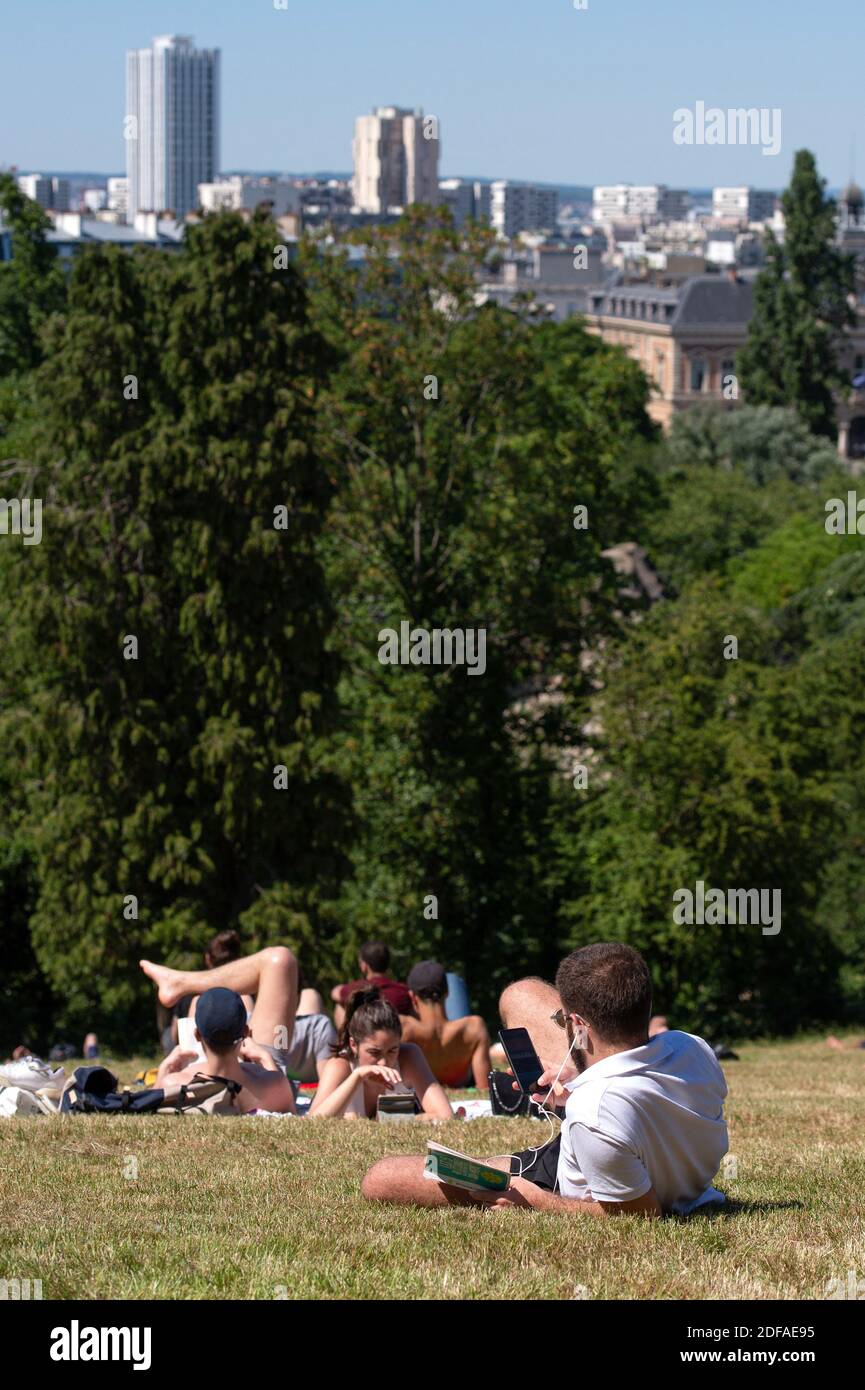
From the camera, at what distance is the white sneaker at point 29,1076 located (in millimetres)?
10695

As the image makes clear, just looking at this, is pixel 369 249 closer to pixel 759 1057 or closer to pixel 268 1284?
pixel 759 1057

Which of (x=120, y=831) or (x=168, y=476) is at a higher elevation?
(x=168, y=476)

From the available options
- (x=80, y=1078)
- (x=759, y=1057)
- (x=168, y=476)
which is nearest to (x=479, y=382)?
(x=168, y=476)

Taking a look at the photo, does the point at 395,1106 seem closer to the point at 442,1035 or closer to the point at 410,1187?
the point at 442,1035

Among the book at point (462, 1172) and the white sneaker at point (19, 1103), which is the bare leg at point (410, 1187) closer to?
the book at point (462, 1172)

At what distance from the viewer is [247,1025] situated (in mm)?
9711

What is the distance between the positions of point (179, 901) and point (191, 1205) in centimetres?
1601

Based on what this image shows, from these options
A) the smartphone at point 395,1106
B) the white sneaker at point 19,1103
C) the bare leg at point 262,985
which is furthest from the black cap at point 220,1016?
the bare leg at point 262,985

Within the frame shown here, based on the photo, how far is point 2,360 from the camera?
4597cm

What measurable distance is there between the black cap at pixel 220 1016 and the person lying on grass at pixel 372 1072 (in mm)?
688

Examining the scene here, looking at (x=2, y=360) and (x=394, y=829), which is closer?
(x=394, y=829)

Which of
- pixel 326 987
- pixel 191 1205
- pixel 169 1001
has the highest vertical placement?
pixel 191 1205

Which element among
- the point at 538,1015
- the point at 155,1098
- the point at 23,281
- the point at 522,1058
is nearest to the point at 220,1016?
the point at 155,1098

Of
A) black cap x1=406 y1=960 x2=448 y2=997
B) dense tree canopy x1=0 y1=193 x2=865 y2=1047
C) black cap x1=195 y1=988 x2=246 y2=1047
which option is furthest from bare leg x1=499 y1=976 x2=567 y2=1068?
dense tree canopy x1=0 y1=193 x2=865 y2=1047
